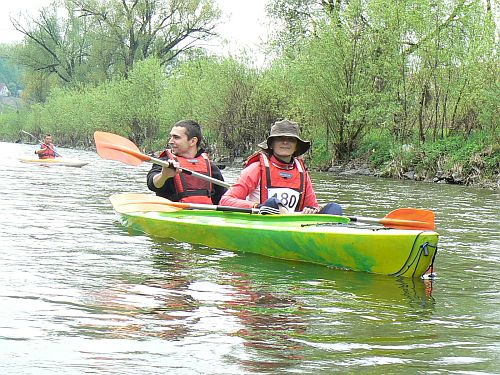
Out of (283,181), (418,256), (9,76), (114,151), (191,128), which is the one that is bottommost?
(418,256)

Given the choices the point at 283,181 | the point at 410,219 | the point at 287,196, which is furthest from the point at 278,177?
the point at 410,219

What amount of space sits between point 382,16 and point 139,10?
22239 mm

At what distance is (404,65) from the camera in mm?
21125

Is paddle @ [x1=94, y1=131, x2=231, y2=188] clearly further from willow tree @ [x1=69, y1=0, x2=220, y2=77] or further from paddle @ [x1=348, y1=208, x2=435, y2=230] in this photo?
willow tree @ [x1=69, y1=0, x2=220, y2=77]

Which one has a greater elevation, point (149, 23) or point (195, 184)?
point (149, 23)

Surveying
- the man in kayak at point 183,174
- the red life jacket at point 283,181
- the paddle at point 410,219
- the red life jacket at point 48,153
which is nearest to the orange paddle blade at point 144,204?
the man in kayak at point 183,174

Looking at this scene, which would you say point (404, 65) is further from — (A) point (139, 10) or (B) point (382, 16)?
(A) point (139, 10)

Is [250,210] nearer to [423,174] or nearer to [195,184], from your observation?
[195,184]

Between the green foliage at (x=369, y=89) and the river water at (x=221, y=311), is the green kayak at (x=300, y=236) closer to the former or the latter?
the river water at (x=221, y=311)

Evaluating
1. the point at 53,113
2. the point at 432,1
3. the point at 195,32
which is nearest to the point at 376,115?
the point at 432,1

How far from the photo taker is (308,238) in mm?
5457

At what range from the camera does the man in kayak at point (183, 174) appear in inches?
275

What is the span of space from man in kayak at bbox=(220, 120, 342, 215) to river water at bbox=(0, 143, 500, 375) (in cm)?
58

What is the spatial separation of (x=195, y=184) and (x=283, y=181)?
1338 mm
